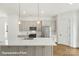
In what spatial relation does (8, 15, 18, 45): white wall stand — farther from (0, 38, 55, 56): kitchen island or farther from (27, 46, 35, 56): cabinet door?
(27, 46, 35, 56): cabinet door

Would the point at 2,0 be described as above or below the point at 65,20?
above

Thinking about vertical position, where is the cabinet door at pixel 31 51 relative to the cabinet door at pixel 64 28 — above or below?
below

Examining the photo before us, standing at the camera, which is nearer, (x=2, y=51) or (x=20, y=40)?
(x=2, y=51)

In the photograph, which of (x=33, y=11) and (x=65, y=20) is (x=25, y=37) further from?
(x=65, y=20)

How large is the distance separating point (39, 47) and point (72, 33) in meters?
1.34

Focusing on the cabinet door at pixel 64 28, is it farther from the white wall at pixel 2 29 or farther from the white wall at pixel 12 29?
the white wall at pixel 2 29

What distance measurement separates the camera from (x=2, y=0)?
139 inches

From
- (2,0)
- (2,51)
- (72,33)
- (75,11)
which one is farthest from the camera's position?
(72,33)

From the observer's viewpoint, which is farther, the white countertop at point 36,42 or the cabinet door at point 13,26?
the cabinet door at point 13,26

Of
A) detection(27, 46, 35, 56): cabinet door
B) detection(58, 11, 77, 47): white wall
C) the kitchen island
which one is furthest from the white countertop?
detection(58, 11, 77, 47): white wall

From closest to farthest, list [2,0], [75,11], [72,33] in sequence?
[2,0], [75,11], [72,33]

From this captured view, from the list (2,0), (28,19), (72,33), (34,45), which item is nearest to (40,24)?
(28,19)

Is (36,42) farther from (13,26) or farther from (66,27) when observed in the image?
(66,27)

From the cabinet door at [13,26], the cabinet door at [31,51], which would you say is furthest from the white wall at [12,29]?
the cabinet door at [31,51]
